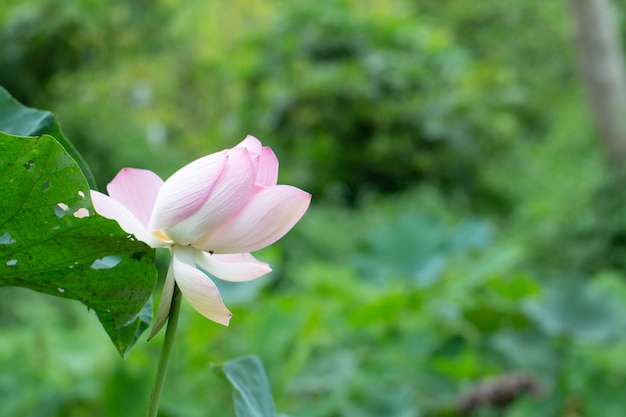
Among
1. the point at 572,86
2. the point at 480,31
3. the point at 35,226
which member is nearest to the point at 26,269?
the point at 35,226

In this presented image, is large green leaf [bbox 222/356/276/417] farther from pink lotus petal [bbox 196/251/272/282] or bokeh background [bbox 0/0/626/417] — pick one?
bokeh background [bbox 0/0/626/417]

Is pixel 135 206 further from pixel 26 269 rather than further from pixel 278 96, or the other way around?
pixel 278 96

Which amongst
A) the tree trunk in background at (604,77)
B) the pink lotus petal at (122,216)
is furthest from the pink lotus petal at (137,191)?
the tree trunk in background at (604,77)

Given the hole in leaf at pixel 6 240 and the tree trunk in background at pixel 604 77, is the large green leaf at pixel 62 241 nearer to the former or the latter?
the hole in leaf at pixel 6 240

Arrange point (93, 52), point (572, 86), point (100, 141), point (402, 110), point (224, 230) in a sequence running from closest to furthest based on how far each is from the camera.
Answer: point (224, 230) < point (93, 52) < point (100, 141) < point (402, 110) < point (572, 86)

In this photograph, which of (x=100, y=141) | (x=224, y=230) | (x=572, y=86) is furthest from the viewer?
(x=572, y=86)

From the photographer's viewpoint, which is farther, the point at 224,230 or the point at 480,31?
the point at 480,31

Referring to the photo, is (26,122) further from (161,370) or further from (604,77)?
(604,77)
